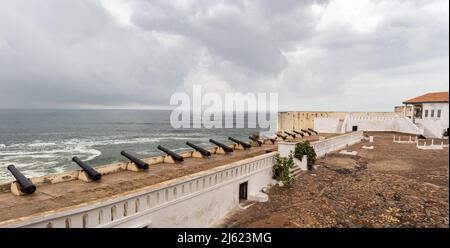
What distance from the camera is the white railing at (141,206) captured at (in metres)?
6.23

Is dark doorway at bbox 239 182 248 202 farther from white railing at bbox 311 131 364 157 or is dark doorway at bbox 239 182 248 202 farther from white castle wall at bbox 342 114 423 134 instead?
white castle wall at bbox 342 114 423 134

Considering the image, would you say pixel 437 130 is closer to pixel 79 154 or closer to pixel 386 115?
pixel 386 115

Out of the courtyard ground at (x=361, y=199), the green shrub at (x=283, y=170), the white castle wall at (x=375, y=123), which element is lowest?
the courtyard ground at (x=361, y=199)

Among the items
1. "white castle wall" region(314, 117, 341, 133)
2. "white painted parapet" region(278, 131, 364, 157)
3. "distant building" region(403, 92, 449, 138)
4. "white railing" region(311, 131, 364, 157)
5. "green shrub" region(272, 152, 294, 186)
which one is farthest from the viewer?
"white castle wall" region(314, 117, 341, 133)

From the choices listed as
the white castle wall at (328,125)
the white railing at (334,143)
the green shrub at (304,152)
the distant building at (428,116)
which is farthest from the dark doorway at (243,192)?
the white castle wall at (328,125)

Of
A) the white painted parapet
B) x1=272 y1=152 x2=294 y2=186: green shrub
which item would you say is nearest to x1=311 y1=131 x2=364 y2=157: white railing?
the white painted parapet

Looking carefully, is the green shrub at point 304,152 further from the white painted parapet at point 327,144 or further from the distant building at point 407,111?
the distant building at point 407,111

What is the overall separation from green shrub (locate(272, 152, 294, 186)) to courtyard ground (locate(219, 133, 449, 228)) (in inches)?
16.1

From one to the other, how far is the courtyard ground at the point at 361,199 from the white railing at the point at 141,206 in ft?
6.18

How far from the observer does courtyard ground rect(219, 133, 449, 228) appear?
10.1 meters

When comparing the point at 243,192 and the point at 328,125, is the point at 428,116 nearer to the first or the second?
the point at 328,125

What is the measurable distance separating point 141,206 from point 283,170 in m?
8.88

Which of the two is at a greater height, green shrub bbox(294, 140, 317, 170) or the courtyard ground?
green shrub bbox(294, 140, 317, 170)
